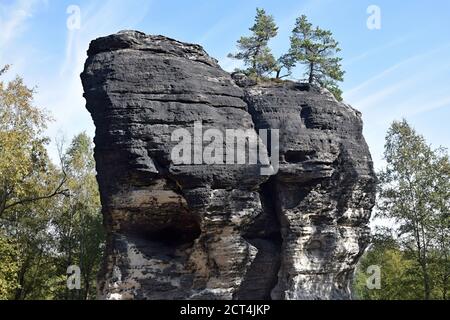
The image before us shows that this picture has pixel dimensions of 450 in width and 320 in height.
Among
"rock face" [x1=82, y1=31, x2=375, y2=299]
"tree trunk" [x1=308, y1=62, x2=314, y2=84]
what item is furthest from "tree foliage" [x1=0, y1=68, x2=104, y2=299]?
"tree trunk" [x1=308, y1=62, x2=314, y2=84]

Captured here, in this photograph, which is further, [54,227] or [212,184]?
[54,227]

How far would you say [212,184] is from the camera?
14.6 metres

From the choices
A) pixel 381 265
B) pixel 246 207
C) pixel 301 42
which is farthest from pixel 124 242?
pixel 381 265

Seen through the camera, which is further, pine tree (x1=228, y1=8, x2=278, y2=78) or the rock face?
pine tree (x1=228, y1=8, x2=278, y2=78)

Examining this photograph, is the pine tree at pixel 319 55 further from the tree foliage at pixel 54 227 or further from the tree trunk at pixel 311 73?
the tree foliage at pixel 54 227

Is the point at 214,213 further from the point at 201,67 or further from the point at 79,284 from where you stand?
the point at 79,284

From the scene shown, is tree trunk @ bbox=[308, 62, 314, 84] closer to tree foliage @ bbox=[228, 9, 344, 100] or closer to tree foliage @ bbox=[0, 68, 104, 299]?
tree foliage @ bbox=[228, 9, 344, 100]

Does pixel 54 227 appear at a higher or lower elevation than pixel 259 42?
lower

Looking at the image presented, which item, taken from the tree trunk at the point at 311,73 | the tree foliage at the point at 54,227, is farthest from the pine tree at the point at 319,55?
the tree foliage at the point at 54,227

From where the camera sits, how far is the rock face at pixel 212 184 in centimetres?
1434

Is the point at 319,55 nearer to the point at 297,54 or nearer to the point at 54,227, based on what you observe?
the point at 297,54

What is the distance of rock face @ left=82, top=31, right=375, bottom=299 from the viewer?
47.1 ft

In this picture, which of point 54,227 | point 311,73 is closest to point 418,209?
point 311,73
